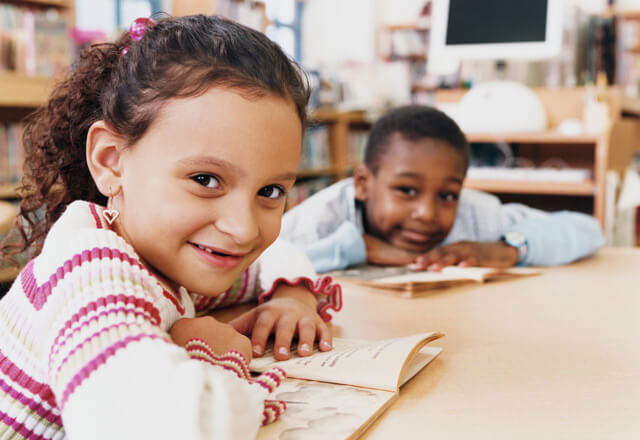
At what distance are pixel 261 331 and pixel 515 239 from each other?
0.76 meters

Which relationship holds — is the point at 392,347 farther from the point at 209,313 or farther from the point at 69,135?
the point at 69,135

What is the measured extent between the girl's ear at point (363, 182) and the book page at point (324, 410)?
35.3 inches

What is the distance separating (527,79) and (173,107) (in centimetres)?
267

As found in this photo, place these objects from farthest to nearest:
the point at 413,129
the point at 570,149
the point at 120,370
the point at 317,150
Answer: the point at 317,150 < the point at 570,149 < the point at 413,129 < the point at 120,370

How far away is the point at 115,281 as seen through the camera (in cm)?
45

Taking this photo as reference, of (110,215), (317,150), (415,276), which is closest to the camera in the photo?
(110,215)

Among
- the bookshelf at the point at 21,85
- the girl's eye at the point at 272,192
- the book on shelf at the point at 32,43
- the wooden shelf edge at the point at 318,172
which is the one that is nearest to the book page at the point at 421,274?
the girl's eye at the point at 272,192

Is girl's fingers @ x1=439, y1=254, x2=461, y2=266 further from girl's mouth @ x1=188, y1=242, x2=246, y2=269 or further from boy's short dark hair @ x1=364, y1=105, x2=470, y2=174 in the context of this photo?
girl's mouth @ x1=188, y1=242, x2=246, y2=269

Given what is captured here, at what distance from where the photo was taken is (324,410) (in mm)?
476

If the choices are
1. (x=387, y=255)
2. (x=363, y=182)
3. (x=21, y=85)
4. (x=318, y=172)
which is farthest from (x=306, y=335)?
(x=318, y=172)

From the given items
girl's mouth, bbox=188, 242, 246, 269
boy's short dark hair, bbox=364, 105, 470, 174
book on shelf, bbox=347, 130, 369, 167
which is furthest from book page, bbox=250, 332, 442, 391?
book on shelf, bbox=347, 130, 369, 167

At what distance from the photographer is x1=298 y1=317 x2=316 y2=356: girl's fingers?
2.05ft

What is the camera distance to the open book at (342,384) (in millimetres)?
442

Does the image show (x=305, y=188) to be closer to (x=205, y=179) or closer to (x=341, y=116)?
(x=341, y=116)
